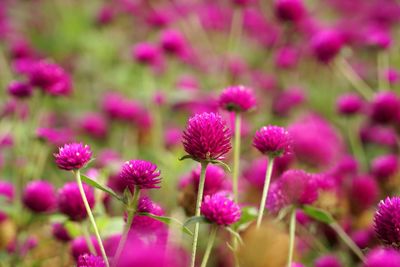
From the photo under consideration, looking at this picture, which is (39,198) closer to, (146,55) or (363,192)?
(363,192)

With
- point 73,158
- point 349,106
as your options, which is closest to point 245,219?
point 73,158

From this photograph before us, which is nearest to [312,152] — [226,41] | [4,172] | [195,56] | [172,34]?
[172,34]

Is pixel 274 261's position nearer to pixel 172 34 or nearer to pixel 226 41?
pixel 172 34

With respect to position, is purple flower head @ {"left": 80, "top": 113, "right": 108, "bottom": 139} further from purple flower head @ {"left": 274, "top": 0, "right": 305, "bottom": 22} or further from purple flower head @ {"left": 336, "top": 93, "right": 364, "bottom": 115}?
purple flower head @ {"left": 336, "top": 93, "right": 364, "bottom": 115}

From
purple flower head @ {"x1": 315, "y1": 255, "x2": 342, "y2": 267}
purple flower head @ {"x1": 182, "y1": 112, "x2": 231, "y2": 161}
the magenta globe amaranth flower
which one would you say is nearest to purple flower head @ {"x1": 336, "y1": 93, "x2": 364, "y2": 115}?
purple flower head @ {"x1": 315, "y1": 255, "x2": 342, "y2": 267}

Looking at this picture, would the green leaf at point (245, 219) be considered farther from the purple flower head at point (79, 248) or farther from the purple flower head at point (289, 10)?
the purple flower head at point (289, 10)

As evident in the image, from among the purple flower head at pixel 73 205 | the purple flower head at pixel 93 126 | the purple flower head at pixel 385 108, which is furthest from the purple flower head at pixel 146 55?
the purple flower head at pixel 73 205
